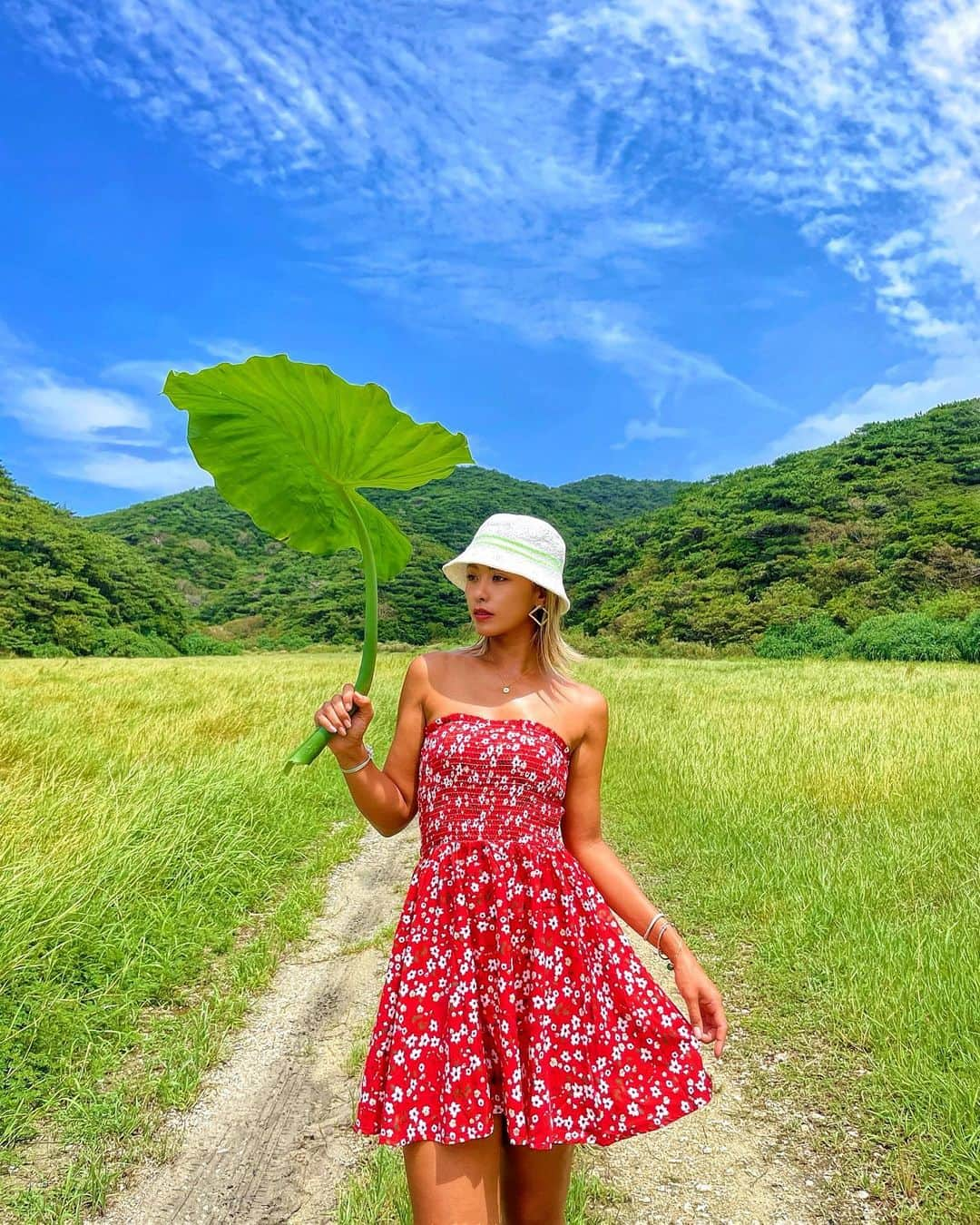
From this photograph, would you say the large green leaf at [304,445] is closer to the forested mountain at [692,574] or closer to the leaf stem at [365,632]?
the leaf stem at [365,632]

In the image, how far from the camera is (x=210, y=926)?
4.70 metres

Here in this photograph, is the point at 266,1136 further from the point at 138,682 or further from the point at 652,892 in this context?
the point at 138,682

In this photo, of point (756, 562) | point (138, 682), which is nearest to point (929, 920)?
point (138, 682)

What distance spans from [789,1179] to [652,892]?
2.81 meters

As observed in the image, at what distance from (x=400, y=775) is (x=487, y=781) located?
256 millimetres

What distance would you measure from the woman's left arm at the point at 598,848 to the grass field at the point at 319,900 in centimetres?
142

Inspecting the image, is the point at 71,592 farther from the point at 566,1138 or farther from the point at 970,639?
the point at 566,1138

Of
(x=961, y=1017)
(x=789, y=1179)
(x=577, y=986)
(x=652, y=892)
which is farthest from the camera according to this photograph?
(x=652, y=892)

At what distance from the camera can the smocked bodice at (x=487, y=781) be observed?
1952mm

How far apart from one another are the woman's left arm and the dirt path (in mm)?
1081

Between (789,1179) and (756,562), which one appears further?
(756,562)

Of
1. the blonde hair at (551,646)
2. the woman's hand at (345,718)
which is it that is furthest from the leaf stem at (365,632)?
the blonde hair at (551,646)

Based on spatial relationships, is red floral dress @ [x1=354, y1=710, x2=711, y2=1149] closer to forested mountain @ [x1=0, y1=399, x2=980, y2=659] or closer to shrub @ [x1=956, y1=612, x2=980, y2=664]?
forested mountain @ [x1=0, y1=399, x2=980, y2=659]

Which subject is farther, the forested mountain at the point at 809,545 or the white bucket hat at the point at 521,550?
the forested mountain at the point at 809,545
